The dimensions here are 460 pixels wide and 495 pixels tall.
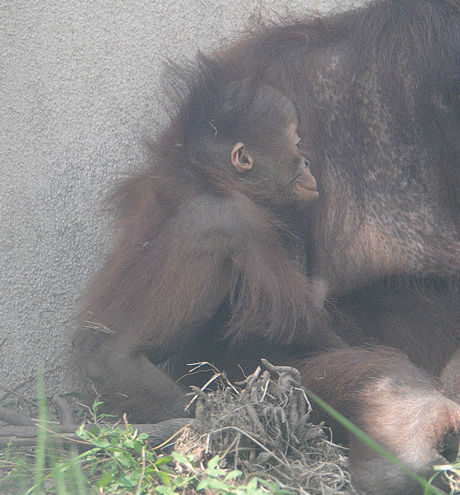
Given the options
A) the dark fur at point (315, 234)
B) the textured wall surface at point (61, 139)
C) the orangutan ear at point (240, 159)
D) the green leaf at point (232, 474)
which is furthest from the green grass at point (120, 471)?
the orangutan ear at point (240, 159)

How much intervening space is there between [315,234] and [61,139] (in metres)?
1.04

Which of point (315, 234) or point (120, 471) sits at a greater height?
point (315, 234)

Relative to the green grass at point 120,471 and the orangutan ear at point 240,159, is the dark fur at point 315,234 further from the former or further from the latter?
the green grass at point 120,471

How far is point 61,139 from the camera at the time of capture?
2.75 meters

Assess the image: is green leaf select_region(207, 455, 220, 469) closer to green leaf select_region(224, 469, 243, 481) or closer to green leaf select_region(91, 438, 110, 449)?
green leaf select_region(224, 469, 243, 481)

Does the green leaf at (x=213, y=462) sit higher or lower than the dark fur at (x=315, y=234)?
lower

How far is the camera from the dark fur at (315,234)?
209cm

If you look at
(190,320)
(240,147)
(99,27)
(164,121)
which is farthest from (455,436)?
(99,27)

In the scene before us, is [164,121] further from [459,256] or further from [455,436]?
[455,436]

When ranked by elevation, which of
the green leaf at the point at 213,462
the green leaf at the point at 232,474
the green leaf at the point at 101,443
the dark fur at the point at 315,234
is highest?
the dark fur at the point at 315,234

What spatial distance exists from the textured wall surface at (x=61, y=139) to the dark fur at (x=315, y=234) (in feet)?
1.26

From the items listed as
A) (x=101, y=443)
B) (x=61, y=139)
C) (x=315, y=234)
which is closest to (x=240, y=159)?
(x=315, y=234)

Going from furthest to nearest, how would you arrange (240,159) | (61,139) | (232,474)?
(61,139), (240,159), (232,474)

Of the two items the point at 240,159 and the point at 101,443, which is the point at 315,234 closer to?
the point at 240,159
